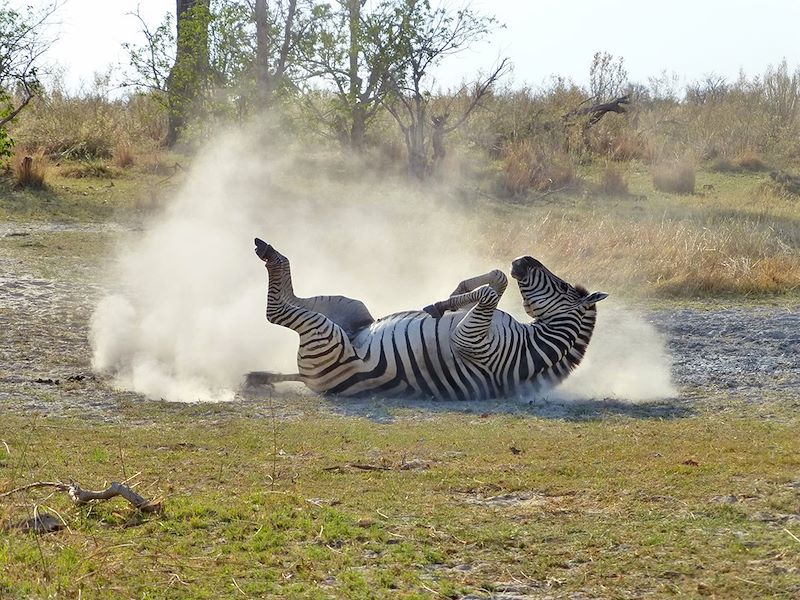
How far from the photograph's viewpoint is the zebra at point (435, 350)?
412 inches

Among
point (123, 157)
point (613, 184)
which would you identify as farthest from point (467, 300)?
point (123, 157)

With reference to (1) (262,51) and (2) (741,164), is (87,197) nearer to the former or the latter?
(1) (262,51)

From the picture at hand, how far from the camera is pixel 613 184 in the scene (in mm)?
25562

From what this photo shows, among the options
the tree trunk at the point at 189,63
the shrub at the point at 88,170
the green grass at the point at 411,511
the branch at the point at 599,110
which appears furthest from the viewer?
the branch at the point at 599,110

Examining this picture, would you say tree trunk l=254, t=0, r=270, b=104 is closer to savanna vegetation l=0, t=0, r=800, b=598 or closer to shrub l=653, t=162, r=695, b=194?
savanna vegetation l=0, t=0, r=800, b=598

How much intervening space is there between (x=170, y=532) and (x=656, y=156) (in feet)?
81.9

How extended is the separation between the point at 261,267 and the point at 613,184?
12.1 meters

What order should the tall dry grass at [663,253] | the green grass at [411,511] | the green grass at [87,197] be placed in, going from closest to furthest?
the green grass at [411,511] → the tall dry grass at [663,253] → the green grass at [87,197]

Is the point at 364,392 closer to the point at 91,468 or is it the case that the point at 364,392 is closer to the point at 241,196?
the point at 91,468

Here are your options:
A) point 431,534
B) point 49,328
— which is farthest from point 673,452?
point 49,328

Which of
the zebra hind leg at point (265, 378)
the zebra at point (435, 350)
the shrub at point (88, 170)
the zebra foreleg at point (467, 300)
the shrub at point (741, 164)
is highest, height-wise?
the shrub at point (741, 164)

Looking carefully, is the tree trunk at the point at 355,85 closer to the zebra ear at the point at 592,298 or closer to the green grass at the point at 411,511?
the zebra ear at the point at 592,298

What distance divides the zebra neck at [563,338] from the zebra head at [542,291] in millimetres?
92

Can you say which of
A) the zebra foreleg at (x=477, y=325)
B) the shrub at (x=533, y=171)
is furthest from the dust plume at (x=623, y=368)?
the shrub at (x=533, y=171)
